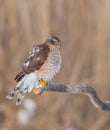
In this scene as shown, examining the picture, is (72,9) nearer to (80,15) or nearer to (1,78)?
(80,15)

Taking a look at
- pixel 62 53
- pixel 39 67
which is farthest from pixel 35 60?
pixel 62 53

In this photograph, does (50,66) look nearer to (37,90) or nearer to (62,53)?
(37,90)

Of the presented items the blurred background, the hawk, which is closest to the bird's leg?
the hawk

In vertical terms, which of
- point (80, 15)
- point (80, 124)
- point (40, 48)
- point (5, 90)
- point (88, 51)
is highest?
point (40, 48)

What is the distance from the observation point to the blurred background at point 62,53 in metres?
2.25

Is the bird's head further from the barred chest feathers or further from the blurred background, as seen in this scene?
the blurred background

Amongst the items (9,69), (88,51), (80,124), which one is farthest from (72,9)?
(80,124)

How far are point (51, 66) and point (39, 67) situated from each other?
0.07 ft

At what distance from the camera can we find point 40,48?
0.94 metres

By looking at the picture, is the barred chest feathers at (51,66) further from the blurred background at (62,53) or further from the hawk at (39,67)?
the blurred background at (62,53)

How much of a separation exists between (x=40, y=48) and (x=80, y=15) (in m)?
1.35

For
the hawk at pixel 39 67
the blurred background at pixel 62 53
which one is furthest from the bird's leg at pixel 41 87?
the blurred background at pixel 62 53

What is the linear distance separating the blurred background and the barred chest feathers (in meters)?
1.27

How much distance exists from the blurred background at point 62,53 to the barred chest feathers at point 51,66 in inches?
50.1
